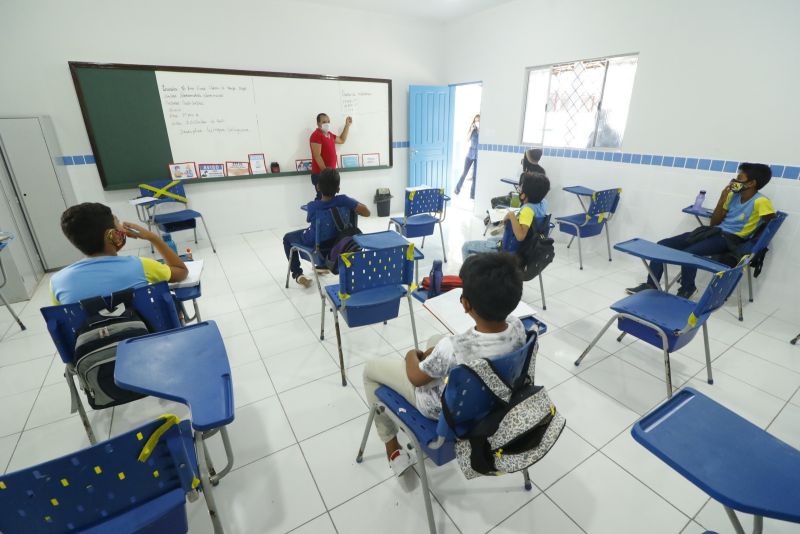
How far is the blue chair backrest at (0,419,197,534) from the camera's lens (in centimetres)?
76

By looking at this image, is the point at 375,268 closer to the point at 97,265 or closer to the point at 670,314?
the point at 97,265

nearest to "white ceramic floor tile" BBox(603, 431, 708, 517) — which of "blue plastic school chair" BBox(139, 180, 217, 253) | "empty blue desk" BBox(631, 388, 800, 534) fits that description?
"empty blue desk" BBox(631, 388, 800, 534)

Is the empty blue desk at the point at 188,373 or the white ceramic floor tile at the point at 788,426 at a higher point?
the empty blue desk at the point at 188,373

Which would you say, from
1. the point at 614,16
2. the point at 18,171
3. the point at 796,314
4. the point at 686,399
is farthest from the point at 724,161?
the point at 18,171

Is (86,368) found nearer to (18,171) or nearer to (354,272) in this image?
(354,272)

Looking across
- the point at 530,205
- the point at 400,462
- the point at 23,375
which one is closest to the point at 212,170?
the point at 23,375

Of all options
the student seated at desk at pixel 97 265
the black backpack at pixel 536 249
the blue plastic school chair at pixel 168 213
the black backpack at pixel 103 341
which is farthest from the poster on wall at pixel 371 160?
the black backpack at pixel 103 341

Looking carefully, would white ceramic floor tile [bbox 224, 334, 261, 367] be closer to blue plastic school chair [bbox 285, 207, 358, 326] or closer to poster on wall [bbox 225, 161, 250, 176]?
Answer: blue plastic school chair [bbox 285, 207, 358, 326]

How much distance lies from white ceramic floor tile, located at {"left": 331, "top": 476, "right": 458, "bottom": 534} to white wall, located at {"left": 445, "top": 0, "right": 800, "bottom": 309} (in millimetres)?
3666

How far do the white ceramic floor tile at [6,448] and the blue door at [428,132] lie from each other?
18.7ft

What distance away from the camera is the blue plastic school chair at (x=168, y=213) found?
4258 mm

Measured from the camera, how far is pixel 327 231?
309 centimetres

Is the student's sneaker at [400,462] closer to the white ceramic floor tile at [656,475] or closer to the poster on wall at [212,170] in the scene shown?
the white ceramic floor tile at [656,475]

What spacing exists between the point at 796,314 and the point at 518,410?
3604 mm
